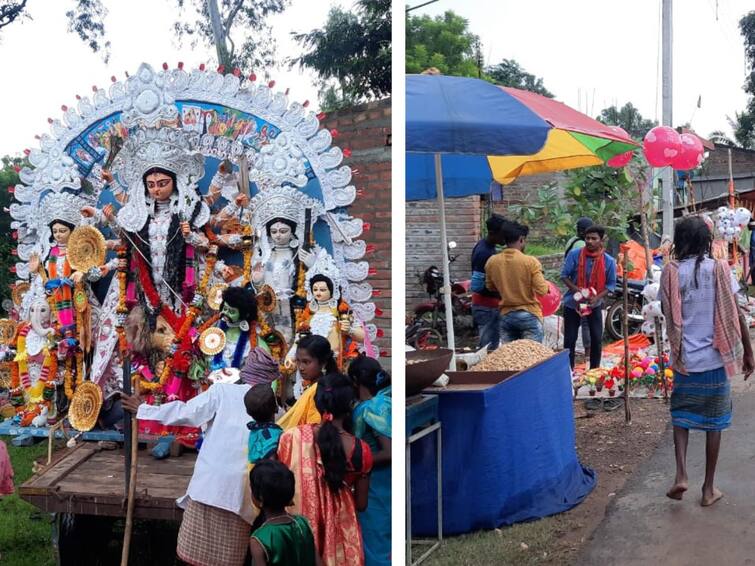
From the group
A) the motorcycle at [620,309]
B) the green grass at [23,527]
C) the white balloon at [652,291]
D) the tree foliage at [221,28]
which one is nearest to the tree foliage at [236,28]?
the tree foliage at [221,28]

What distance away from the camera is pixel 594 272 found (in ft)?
18.6

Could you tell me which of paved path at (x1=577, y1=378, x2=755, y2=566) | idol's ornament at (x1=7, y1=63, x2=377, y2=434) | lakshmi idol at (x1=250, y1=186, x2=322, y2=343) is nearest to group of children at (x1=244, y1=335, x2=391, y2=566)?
idol's ornament at (x1=7, y1=63, x2=377, y2=434)

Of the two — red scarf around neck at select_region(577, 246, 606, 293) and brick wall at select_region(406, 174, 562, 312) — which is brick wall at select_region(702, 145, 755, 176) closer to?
brick wall at select_region(406, 174, 562, 312)

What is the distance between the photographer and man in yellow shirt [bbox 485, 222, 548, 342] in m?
5.03

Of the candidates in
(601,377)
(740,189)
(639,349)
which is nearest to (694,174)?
(740,189)

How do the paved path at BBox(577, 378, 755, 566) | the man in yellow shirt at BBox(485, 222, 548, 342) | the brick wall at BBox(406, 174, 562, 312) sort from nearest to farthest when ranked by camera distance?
the paved path at BBox(577, 378, 755, 566) → the brick wall at BBox(406, 174, 562, 312) → the man in yellow shirt at BBox(485, 222, 548, 342)

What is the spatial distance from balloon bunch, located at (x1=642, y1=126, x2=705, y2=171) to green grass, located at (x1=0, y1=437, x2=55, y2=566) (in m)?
4.46

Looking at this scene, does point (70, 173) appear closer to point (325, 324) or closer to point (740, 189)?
point (325, 324)

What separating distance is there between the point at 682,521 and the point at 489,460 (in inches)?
33.1

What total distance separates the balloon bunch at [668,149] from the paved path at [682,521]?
2.24m

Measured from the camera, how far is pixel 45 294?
9.87ft

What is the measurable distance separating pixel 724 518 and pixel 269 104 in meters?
2.40

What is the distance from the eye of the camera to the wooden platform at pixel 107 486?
277cm

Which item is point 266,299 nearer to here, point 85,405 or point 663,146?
point 85,405
